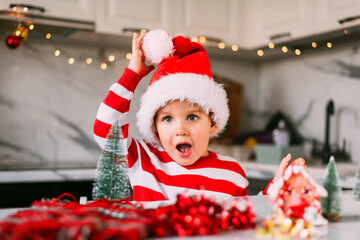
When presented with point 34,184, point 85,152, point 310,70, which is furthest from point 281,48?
point 34,184

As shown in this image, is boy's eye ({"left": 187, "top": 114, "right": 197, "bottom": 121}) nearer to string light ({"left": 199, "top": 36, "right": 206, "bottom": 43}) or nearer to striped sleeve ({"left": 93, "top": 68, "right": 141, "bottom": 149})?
striped sleeve ({"left": 93, "top": 68, "right": 141, "bottom": 149})

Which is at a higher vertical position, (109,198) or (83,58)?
(83,58)

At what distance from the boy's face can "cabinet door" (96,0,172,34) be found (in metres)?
1.05

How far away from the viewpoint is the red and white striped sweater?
3.34 feet

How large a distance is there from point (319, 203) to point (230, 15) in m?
1.90

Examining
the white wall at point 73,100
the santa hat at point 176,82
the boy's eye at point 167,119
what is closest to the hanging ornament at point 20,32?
the white wall at point 73,100

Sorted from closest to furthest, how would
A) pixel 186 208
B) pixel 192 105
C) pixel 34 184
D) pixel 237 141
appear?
1. pixel 186 208
2. pixel 192 105
3. pixel 34 184
4. pixel 237 141

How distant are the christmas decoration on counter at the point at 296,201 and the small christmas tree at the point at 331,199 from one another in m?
0.05

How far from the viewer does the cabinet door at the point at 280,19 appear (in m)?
2.04

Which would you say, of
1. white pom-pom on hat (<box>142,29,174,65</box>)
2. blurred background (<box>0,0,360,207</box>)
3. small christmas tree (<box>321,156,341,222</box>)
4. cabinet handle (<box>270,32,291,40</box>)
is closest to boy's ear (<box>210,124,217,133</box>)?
white pom-pom on hat (<box>142,29,174,65</box>)

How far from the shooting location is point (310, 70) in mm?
2436

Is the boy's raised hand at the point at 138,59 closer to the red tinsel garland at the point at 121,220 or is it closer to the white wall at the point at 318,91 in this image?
the red tinsel garland at the point at 121,220

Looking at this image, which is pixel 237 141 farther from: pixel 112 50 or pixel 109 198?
pixel 109 198

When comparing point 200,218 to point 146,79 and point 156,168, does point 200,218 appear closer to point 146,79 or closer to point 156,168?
point 156,168
